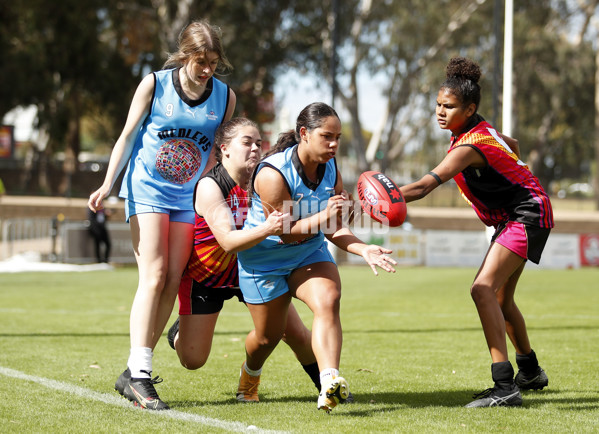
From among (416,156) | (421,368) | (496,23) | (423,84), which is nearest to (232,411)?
(421,368)

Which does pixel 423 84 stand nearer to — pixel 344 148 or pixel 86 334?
pixel 344 148

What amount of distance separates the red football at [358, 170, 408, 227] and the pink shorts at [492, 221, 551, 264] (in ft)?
3.49

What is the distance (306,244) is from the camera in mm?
4500

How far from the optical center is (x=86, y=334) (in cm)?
810

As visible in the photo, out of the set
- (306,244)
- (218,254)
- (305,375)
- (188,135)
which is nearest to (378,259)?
(306,244)

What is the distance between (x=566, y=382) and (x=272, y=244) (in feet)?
8.57

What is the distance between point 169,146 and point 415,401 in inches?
87.9

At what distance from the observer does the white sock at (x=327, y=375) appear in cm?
403

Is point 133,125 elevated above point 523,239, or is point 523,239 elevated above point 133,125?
point 133,125

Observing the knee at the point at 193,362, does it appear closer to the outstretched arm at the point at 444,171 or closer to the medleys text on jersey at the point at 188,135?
the medleys text on jersey at the point at 188,135

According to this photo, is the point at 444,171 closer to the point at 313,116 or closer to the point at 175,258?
the point at 313,116

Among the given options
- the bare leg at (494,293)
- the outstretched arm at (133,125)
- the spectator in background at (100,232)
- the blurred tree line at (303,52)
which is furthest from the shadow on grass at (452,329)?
the blurred tree line at (303,52)

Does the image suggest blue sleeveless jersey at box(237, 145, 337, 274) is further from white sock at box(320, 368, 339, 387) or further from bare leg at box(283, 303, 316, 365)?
white sock at box(320, 368, 339, 387)

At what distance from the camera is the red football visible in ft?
13.6
